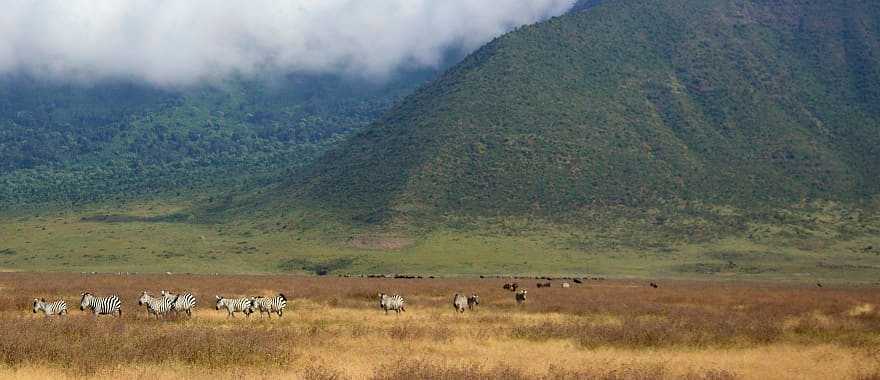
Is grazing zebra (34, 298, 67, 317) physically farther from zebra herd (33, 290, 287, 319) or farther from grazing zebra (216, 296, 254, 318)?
grazing zebra (216, 296, 254, 318)

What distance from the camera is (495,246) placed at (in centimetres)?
10562

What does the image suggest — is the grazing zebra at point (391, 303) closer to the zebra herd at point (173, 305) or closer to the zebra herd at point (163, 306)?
the zebra herd at point (173, 305)

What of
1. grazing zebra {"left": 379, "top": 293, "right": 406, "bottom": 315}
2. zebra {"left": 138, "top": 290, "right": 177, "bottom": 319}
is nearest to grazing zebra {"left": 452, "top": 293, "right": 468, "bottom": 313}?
grazing zebra {"left": 379, "top": 293, "right": 406, "bottom": 315}

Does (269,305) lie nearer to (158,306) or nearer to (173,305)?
(173,305)

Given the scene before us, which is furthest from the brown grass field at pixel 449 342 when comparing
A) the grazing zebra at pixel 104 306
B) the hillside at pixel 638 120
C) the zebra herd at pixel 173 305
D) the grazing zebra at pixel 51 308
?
the hillside at pixel 638 120

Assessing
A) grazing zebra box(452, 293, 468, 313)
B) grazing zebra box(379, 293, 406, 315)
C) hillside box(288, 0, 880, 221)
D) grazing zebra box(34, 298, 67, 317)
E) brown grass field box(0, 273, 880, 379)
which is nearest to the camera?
brown grass field box(0, 273, 880, 379)

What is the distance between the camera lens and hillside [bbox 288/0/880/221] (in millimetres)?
124812

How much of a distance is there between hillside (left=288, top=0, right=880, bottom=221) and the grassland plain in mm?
5453

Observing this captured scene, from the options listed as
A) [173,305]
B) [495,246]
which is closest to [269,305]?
[173,305]

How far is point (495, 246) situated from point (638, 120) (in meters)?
49.6

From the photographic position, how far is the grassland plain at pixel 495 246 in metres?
96.0

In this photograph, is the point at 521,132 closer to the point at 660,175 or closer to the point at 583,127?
the point at 583,127

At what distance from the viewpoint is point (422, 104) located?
16725cm

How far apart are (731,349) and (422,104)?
14230 centimetres
